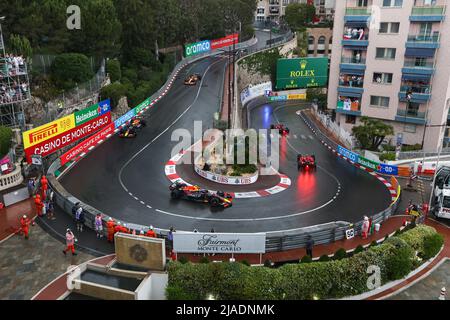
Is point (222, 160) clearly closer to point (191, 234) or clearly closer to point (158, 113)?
point (191, 234)

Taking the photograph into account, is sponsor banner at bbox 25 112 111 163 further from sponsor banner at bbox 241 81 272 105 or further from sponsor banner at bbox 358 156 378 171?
sponsor banner at bbox 358 156 378 171

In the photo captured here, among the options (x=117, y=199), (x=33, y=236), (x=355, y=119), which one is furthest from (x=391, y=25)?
(x=33, y=236)

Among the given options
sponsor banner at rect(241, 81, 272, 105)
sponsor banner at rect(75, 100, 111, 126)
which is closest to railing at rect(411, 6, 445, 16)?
sponsor banner at rect(241, 81, 272, 105)

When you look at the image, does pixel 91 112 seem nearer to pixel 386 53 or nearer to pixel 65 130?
pixel 65 130

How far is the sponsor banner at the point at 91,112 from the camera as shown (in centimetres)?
4006

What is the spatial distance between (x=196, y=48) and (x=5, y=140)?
55.3m

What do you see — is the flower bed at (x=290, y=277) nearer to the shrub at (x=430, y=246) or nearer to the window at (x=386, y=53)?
the shrub at (x=430, y=246)

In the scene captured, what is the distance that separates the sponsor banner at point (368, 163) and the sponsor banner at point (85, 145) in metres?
25.6

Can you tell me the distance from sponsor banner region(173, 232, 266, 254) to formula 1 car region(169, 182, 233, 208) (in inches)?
291

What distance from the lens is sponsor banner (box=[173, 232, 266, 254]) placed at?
2253cm

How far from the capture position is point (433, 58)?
4575 cm

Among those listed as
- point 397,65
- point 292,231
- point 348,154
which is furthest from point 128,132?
point 397,65

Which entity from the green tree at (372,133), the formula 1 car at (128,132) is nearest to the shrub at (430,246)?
the green tree at (372,133)

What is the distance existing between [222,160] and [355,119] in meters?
23.8
